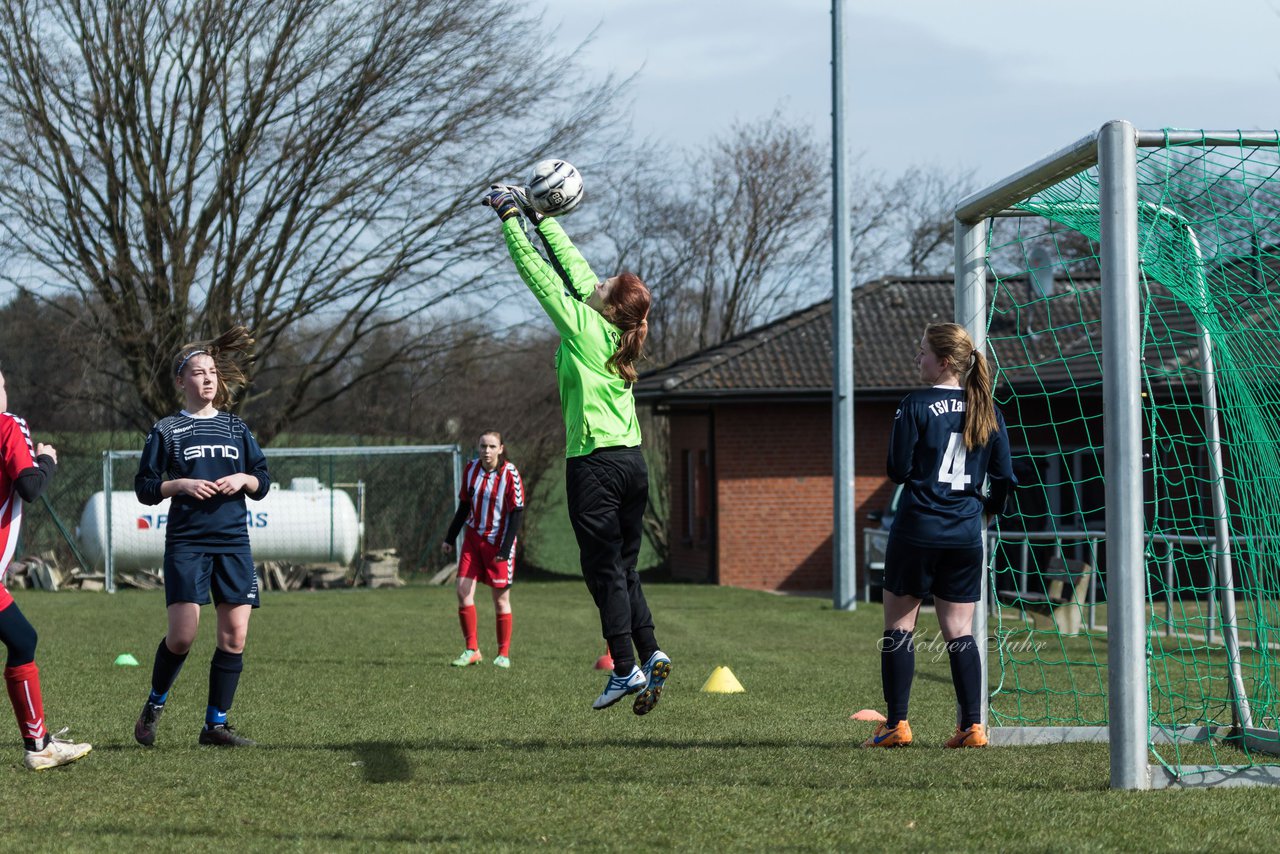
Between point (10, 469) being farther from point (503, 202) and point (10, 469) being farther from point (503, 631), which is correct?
point (503, 631)

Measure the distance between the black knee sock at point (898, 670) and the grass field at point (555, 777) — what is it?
0.73 feet

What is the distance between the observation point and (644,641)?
6352mm

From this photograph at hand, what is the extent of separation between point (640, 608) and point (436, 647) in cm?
726

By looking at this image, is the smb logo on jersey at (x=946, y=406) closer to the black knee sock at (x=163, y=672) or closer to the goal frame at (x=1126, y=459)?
the goal frame at (x=1126, y=459)

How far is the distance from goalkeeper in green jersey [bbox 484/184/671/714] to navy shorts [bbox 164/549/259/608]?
183 cm

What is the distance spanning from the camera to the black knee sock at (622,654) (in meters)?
6.21

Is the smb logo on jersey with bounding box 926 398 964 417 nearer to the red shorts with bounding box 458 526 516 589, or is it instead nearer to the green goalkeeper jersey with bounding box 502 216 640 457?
the green goalkeeper jersey with bounding box 502 216 640 457

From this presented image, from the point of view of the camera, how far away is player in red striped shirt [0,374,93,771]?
6.20m

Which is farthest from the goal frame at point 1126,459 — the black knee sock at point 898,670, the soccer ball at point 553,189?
the soccer ball at point 553,189

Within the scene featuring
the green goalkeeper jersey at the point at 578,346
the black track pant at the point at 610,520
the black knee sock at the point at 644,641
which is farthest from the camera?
the black knee sock at the point at 644,641

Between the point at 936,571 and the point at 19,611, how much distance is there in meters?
4.16

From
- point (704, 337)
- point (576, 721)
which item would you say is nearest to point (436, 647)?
point (576, 721)

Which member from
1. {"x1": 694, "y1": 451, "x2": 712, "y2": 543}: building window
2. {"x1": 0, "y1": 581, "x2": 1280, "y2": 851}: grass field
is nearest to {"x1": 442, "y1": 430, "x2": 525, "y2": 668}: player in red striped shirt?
{"x1": 0, "y1": 581, "x2": 1280, "y2": 851}: grass field

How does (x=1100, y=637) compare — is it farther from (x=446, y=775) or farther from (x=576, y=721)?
(x=446, y=775)
